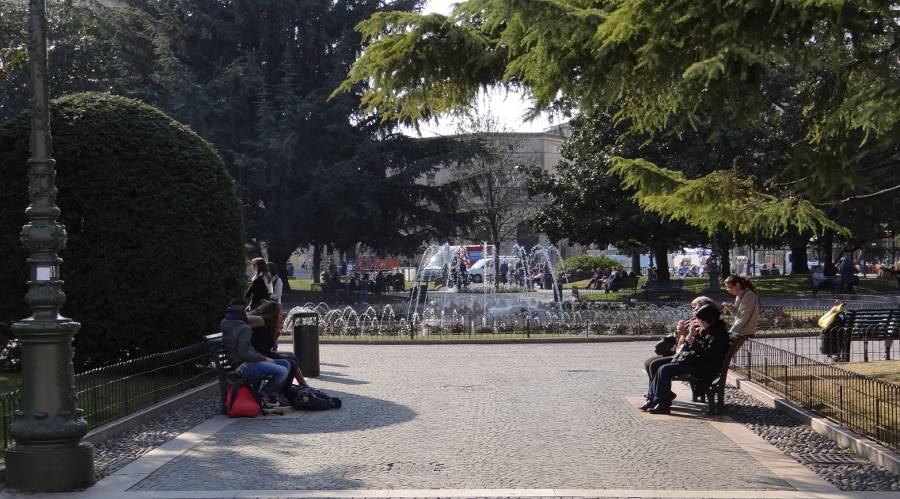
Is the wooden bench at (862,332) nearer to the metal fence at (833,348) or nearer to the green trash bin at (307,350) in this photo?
the metal fence at (833,348)

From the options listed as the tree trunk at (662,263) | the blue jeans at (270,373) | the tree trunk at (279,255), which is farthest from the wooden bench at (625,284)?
the blue jeans at (270,373)

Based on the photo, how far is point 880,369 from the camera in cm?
1509

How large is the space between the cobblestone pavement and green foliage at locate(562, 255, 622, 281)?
47871mm

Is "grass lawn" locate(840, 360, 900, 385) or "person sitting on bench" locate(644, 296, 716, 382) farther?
"grass lawn" locate(840, 360, 900, 385)

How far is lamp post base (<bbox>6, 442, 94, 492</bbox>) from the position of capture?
7.76m

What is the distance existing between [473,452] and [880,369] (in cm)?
857

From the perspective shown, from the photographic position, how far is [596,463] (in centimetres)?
884

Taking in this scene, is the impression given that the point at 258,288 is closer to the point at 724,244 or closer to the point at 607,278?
the point at 724,244

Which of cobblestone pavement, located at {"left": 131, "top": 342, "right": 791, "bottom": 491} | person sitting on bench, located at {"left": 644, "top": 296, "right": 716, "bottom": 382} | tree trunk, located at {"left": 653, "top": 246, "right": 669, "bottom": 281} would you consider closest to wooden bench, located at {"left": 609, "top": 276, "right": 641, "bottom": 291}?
tree trunk, located at {"left": 653, "top": 246, "right": 669, "bottom": 281}

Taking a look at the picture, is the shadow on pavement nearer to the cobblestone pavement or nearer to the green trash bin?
the cobblestone pavement

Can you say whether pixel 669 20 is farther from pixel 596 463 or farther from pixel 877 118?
pixel 877 118

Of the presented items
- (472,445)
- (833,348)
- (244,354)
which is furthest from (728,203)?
(244,354)

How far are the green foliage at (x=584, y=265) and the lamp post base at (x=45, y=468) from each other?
181ft

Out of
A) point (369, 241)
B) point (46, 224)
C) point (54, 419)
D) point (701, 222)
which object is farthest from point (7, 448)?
point (369, 241)
